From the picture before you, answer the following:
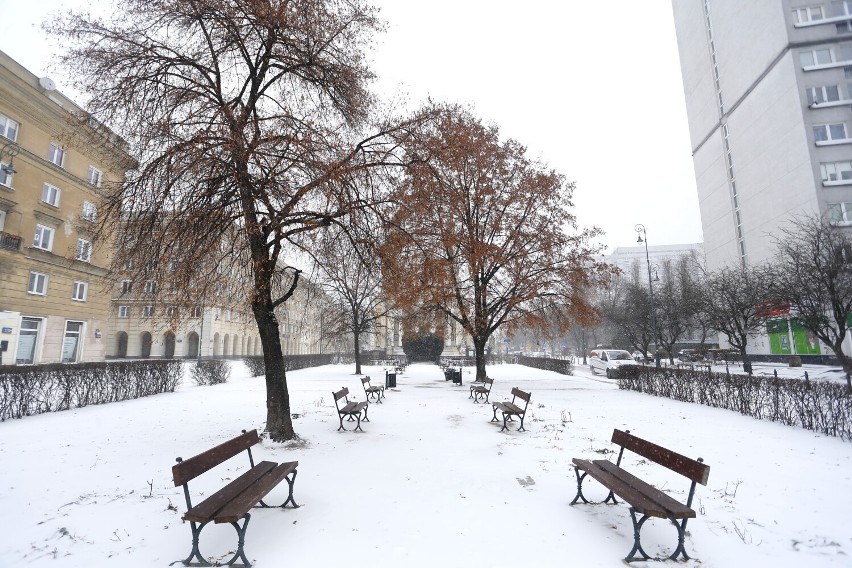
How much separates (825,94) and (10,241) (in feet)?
192

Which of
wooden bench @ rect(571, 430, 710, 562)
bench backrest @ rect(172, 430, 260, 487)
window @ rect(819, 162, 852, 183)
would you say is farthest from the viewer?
window @ rect(819, 162, 852, 183)

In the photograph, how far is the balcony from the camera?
22.2 m

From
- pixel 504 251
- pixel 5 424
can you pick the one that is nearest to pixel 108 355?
pixel 5 424

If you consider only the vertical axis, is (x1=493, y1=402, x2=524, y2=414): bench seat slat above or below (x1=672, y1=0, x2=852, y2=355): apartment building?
below

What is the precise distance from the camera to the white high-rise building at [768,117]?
1314 inches

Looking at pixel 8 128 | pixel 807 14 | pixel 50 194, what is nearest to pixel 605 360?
pixel 807 14

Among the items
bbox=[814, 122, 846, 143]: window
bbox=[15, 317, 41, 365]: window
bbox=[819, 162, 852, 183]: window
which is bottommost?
bbox=[15, 317, 41, 365]: window

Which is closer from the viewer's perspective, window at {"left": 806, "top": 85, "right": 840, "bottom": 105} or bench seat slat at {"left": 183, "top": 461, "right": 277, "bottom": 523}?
bench seat slat at {"left": 183, "top": 461, "right": 277, "bottom": 523}

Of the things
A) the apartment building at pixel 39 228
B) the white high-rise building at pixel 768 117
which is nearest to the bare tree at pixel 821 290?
the white high-rise building at pixel 768 117

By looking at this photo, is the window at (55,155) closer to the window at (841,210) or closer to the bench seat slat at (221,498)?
Answer: the bench seat slat at (221,498)

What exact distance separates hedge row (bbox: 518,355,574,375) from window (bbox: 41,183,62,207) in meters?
34.5

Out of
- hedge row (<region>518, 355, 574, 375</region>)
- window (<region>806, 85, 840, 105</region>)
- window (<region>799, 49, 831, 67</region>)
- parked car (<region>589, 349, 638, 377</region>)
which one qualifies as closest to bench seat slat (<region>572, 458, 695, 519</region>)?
hedge row (<region>518, 355, 574, 375</region>)

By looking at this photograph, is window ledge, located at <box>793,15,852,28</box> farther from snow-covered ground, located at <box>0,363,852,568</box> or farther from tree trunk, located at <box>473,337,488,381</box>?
snow-covered ground, located at <box>0,363,852,568</box>

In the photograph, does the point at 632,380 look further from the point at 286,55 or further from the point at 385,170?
the point at 286,55
